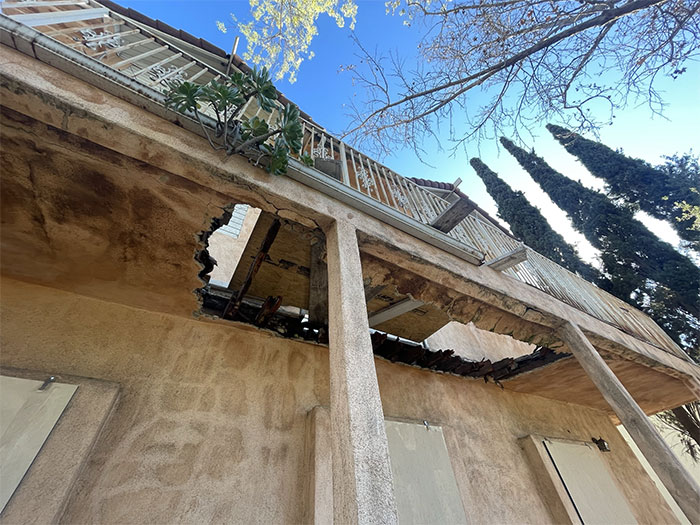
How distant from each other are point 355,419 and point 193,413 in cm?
220

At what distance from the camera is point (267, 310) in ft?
11.5

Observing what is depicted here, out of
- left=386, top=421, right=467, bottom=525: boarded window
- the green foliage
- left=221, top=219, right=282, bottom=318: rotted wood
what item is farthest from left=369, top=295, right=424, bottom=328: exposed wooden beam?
the green foliage

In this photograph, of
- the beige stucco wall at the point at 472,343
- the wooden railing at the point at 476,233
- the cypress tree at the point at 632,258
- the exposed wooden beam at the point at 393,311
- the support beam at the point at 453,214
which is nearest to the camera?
the support beam at the point at 453,214

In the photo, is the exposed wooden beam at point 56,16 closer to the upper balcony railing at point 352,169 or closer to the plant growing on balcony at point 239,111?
the upper balcony railing at point 352,169

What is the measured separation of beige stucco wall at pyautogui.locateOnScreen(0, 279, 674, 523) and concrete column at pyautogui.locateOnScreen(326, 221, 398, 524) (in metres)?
1.87

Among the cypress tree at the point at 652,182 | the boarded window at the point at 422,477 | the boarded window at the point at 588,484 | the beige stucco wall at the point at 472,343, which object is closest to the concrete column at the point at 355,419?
the boarded window at the point at 422,477

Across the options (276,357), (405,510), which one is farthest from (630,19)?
(405,510)

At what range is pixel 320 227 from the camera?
2.62 meters

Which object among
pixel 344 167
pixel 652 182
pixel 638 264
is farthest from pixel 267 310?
pixel 652 182

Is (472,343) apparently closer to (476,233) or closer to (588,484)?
(588,484)

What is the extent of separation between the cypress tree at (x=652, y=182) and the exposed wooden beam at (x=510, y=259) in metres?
9.38

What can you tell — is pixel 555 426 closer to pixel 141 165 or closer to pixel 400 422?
pixel 400 422

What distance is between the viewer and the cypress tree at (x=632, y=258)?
9.73 m

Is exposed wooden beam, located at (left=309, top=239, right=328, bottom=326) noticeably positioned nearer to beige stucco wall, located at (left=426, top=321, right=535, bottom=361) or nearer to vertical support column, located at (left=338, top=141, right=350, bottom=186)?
vertical support column, located at (left=338, top=141, right=350, bottom=186)
